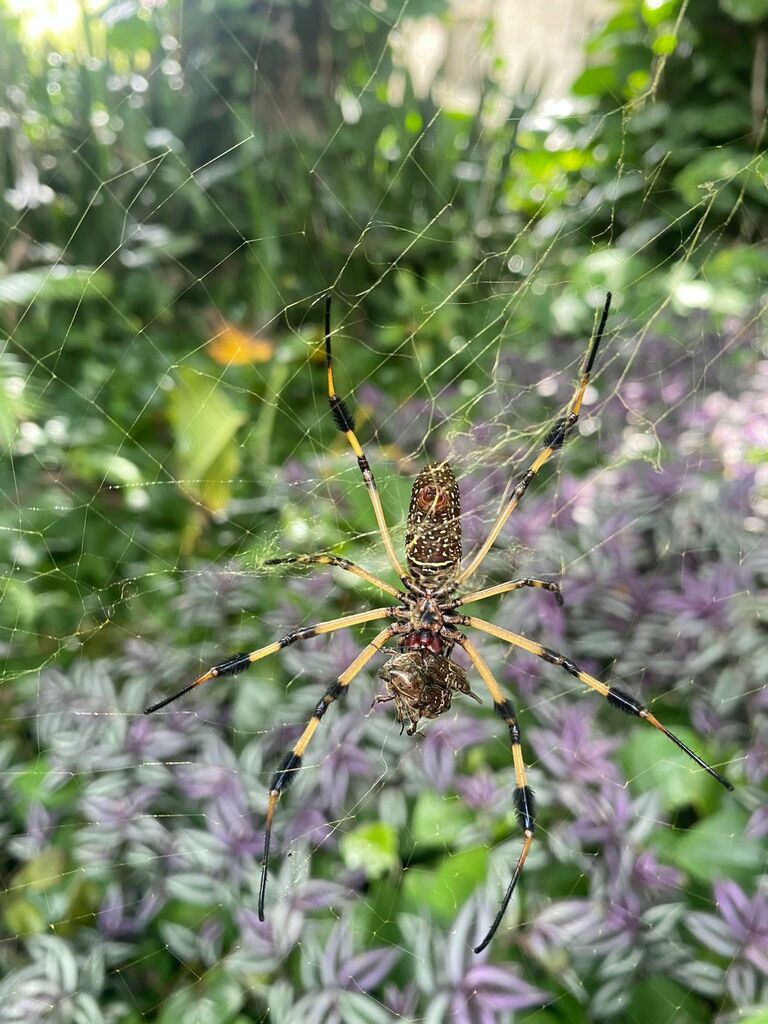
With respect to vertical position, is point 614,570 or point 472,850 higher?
point 614,570

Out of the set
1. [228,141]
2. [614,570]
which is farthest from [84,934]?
[228,141]

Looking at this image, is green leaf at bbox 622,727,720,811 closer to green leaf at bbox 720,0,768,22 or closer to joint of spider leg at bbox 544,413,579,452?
joint of spider leg at bbox 544,413,579,452

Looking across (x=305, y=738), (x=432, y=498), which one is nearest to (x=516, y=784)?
(x=305, y=738)

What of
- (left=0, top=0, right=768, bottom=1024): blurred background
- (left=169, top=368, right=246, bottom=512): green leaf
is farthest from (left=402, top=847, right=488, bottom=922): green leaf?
(left=169, top=368, right=246, bottom=512): green leaf

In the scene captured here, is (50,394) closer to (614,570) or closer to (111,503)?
(111,503)

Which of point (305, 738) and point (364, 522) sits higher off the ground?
point (364, 522)

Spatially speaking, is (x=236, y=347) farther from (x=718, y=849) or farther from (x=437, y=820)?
(x=718, y=849)
